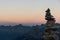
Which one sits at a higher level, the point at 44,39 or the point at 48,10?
the point at 48,10

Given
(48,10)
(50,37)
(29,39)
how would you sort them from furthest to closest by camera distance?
1. (29,39)
2. (48,10)
3. (50,37)

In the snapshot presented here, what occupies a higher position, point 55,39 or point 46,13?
point 46,13

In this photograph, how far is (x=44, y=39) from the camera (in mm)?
19172

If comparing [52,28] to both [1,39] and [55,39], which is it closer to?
[55,39]

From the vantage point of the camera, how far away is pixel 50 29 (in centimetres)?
1953

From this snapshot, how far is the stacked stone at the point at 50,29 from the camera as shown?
19.0 m

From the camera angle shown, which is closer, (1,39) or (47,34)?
(47,34)

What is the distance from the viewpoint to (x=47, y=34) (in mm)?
19281

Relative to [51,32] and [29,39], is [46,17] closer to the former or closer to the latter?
[51,32]

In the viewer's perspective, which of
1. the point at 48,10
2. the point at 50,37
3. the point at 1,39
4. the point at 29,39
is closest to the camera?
the point at 50,37

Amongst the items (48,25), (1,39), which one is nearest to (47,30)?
(48,25)

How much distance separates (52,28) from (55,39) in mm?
888

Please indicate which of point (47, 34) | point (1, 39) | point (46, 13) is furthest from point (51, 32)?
point (1, 39)

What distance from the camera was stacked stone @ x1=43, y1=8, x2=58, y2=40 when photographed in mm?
19016
